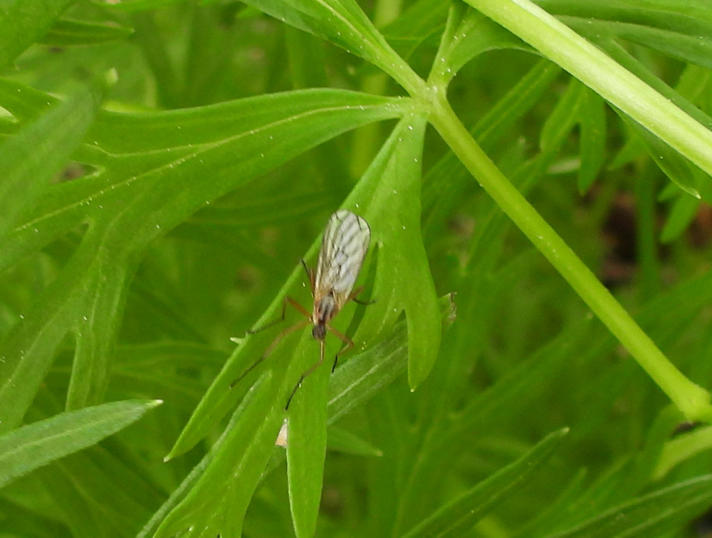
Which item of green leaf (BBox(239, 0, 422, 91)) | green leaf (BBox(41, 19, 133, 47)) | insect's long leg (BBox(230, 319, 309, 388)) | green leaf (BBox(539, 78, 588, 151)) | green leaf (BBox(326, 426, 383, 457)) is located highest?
green leaf (BBox(41, 19, 133, 47))

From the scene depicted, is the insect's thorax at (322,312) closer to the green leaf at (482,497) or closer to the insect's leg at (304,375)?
the insect's leg at (304,375)

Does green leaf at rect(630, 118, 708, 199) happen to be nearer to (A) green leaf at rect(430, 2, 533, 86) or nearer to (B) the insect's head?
(A) green leaf at rect(430, 2, 533, 86)

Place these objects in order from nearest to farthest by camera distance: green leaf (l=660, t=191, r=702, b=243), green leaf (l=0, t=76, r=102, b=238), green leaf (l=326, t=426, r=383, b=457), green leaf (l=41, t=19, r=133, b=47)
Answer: green leaf (l=0, t=76, r=102, b=238), green leaf (l=41, t=19, r=133, b=47), green leaf (l=326, t=426, r=383, b=457), green leaf (l=660, t=191, r=702, b=243)

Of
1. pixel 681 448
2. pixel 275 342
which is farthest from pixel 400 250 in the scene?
pixel 681 448

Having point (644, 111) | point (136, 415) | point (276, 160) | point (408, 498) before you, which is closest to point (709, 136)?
point (644, 111)

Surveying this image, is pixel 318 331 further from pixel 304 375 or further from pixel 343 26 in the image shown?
pixel 343 26

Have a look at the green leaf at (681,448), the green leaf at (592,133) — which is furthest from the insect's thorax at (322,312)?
the green leaf at (681,448)

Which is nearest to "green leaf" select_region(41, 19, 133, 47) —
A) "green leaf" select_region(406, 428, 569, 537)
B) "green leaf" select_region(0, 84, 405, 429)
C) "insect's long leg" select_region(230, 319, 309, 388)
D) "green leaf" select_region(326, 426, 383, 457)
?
"green leaf" select_region(0, 84, 405, 429)

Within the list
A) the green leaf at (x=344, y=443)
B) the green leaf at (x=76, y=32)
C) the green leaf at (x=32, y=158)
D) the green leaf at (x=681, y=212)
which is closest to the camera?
the green leaf at (x=32, y=158)

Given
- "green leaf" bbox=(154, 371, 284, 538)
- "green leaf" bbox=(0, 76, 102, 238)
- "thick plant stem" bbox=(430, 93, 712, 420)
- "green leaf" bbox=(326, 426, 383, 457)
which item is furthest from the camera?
"green leaf" bbox=(326, 426, 383, 457)
